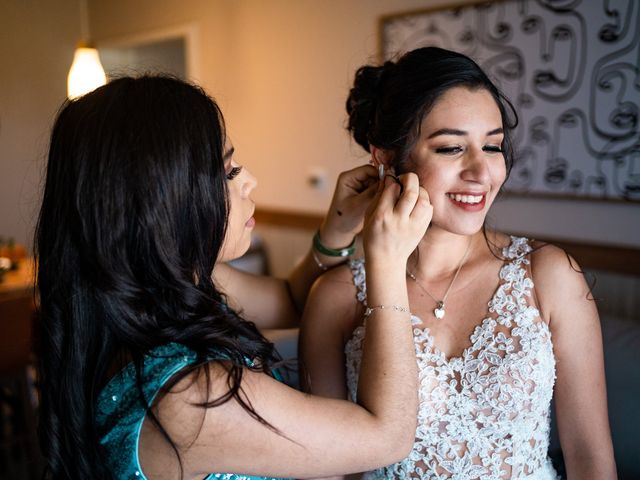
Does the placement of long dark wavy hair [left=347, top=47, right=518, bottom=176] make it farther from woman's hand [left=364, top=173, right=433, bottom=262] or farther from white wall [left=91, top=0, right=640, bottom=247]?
white wall [left=91, top=0, right=640, bottom=247]

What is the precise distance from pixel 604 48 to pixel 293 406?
2.24 metres

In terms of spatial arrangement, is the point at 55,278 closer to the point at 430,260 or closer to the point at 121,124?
the point at 121,124

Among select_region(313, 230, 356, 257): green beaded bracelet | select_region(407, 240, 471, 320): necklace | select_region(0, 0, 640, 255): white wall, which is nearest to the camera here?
select_region(407, 240, 471, 320): necklace

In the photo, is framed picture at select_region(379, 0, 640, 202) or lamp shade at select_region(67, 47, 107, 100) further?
framed picture at select_region(379, 0, 640, 202)

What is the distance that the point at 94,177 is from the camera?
83 centimetres

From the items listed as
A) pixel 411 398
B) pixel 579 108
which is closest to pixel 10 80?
pixel 411 398

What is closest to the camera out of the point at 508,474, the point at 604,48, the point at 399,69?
the point at 508,474

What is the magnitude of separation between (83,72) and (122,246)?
147cm

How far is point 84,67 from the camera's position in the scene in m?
2.11

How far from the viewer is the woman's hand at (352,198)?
4.34 feet

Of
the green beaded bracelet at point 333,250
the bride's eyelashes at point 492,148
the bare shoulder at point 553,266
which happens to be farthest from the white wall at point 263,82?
the bare shoulder at point 553,266

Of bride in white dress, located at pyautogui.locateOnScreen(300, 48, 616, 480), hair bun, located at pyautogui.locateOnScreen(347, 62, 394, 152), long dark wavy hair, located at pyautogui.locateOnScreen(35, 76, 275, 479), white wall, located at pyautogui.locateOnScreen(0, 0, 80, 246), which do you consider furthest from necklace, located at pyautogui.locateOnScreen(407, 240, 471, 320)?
white wall, located at pyautogui.locateOnScreen(0, 0, 80, 246)

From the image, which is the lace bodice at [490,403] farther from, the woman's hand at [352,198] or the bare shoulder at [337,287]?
the woman's hand at [352,198]

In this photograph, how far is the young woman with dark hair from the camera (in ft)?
2.72
